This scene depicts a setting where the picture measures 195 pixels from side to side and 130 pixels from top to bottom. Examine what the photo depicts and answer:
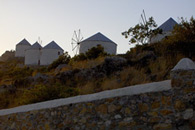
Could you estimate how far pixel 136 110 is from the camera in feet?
16.0

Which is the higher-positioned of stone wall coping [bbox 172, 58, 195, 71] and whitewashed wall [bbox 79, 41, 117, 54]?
whitewashed wall [bbox 79, 41, 117, 54]

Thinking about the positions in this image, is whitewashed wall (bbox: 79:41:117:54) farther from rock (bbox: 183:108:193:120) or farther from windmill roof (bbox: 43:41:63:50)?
rock (bbox: 183:108:193:120)

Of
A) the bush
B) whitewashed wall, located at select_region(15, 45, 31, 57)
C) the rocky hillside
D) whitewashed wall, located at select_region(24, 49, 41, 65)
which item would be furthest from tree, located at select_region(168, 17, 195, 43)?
whitewashed wall, located at select_region(15, 45, 31, 57)

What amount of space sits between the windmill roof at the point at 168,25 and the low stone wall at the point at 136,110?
2210 centimetres

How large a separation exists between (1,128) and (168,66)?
7.11m

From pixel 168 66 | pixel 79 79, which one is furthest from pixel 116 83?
pixel 79 79

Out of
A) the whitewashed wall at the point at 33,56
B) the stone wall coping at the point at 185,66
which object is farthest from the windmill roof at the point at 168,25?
the whitewashed wall at the point at 33,56

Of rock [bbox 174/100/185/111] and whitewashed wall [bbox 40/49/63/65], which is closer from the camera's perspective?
rock [bbox 174/100/185/111]

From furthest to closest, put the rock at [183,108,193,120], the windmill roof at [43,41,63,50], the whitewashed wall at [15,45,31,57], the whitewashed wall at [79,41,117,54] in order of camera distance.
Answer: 1. the whitewashed wall at [15,45,31,57]
2. the windmill roof at [43,41,63,50]
3. the whitewashed wall at [79,41,117,54]
4. the rock at [183,108,193,120]

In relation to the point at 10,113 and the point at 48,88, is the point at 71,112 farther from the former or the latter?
the point at 48,88

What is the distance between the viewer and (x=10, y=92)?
15117 mm

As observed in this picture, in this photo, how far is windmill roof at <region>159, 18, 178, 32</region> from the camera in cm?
2651

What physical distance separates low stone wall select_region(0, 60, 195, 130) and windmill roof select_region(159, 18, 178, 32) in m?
22.1

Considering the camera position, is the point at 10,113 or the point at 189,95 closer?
the point at 189,95
